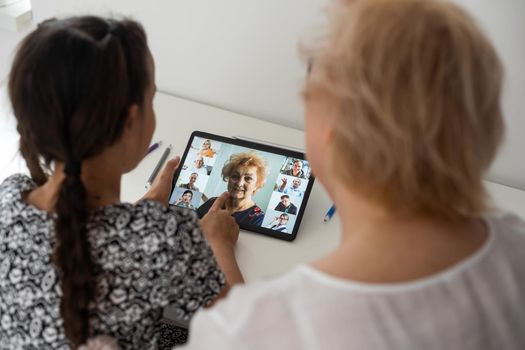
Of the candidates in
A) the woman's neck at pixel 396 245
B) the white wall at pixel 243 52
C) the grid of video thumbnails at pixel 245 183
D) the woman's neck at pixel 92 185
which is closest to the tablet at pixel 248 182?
the grid of video thumbnails at pixel 245 183

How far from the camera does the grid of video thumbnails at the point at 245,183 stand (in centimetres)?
117

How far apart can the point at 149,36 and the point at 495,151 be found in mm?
880

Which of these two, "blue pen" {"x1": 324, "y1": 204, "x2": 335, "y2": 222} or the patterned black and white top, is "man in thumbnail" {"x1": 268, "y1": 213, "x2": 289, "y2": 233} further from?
the patterned black and white top

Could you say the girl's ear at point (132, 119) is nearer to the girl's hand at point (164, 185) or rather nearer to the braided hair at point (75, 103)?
the braided hair at point (75, 103)

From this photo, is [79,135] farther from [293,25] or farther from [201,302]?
[293,25]

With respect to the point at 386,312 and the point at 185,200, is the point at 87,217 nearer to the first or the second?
the point at 185,200

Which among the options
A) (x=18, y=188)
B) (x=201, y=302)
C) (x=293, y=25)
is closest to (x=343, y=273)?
(x=201, y=302)

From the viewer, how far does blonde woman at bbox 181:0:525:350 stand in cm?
61

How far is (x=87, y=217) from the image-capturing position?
0.85 m

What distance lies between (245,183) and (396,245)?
0.58m

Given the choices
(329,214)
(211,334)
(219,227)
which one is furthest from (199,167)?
(211,334)

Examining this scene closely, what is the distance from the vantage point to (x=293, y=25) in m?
1.23

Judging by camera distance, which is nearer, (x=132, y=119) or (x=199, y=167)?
(x=132, y=119)

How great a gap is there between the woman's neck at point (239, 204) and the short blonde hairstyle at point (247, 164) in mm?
39
